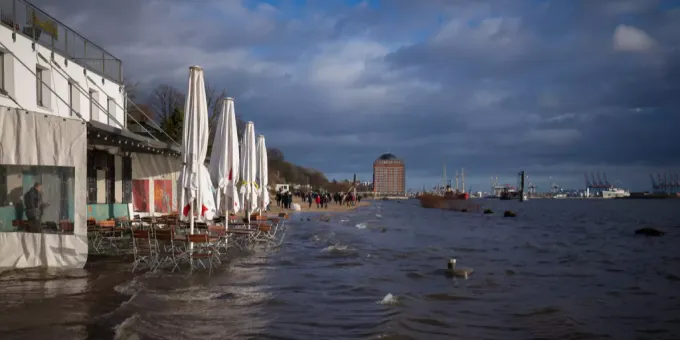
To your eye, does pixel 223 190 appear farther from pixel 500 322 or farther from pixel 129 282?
pixel 500 322

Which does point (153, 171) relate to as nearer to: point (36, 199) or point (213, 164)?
point (213, 164)

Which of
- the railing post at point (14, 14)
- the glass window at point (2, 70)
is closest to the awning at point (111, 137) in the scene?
the glass window at point (2, 70)

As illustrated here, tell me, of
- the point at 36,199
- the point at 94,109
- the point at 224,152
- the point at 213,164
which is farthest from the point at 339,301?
the point at 94,109

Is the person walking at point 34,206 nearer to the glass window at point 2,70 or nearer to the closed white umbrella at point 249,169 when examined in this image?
the glass window at point 2,70

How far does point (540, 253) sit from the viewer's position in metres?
19.8

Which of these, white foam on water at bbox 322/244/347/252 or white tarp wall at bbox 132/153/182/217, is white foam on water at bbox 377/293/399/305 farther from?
white tarp wall at bbox 132/153/182/217

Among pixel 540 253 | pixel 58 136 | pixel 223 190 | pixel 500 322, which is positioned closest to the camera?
pixel 500 322

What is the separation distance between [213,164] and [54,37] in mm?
7542

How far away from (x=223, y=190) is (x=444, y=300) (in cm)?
632

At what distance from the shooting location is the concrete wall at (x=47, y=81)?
1420 centimetres

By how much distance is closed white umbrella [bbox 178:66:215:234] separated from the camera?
35.7 feet

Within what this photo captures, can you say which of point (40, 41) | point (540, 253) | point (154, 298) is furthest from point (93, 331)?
point (540, 253)

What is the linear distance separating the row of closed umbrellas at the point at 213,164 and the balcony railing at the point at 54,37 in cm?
616

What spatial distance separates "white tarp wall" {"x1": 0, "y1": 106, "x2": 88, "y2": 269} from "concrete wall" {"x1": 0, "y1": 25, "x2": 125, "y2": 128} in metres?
1.48
